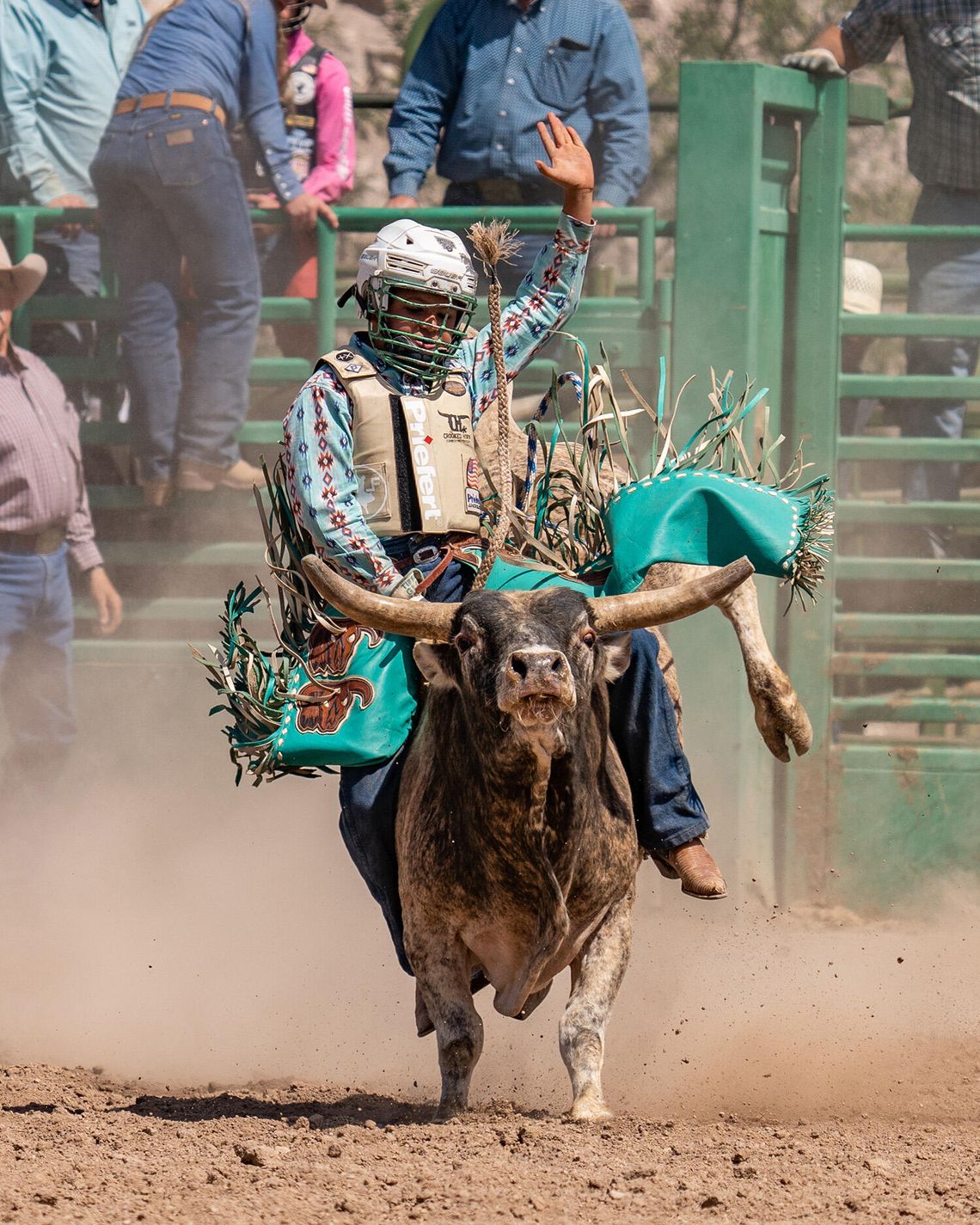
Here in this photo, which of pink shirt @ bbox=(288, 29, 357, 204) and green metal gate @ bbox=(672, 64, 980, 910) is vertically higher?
pink shirt @ bbox=(288, 29, 357, 204)

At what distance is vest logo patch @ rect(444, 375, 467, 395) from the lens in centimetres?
510

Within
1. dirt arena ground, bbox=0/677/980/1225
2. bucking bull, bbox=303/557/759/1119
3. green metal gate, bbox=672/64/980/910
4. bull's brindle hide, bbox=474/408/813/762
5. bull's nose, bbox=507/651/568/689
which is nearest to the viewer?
dirt arena ground, bbox=0/677/980/1225

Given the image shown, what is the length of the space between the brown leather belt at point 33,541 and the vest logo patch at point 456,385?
3260 mm

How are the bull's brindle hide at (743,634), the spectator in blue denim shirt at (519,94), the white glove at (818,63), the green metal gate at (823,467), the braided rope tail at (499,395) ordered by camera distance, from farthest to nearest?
1. the white glove at (818,63)
2. the green metal gate at (823,467)
3. the spectator in blue denim shirt at (519,94)
4. the bull's brindle hide at (743,634)
5. the braided rope tail at (499,395)

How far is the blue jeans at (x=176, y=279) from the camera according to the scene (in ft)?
25.8

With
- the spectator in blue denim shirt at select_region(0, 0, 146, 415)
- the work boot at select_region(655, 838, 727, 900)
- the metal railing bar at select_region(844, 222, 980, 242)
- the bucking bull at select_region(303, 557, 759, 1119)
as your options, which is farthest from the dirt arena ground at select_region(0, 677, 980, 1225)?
the metal railing bar at select_region(844, 222, 980, 242)

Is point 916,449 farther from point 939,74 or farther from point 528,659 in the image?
point 528,659

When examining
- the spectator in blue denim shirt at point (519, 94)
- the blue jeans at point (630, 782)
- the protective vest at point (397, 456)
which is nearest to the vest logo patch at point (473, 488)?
the protective vest at point (397, 456)

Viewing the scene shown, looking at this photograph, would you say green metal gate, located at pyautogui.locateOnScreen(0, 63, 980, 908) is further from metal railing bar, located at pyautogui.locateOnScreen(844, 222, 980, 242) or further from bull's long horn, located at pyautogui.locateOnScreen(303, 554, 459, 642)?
bull's long horn, located at pyautogui.locateOnScreen(303, 554, 459, 642)

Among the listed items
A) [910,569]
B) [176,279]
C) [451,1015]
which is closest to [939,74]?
[910,569]

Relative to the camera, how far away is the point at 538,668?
399 centimetres

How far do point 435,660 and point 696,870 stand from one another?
0.94m

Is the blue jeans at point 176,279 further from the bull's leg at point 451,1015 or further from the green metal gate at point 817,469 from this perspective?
the bull's leg at point 451,1015

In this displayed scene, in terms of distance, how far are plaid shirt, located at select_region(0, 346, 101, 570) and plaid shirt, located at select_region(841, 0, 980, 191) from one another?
12.0ft
